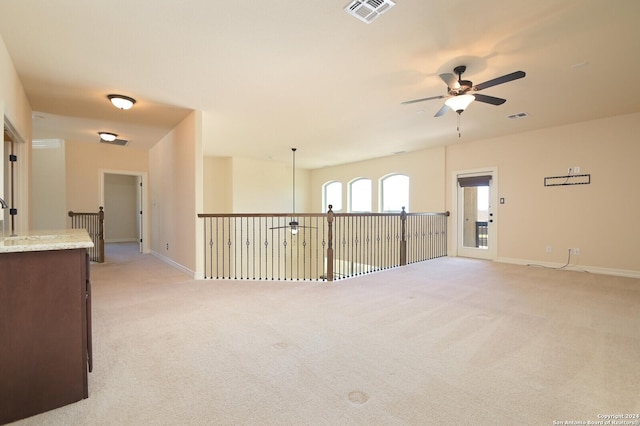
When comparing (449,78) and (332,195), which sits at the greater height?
(449,78)

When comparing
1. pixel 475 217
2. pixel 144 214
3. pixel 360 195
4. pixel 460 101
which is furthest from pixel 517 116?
pixel 144 214

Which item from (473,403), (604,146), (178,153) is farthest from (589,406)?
(178,153)

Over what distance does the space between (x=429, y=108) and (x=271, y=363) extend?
13.3 feet

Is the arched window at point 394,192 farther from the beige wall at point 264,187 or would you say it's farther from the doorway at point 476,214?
the beige wall at point 264,187

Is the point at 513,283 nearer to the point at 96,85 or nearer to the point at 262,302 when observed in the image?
the point at 262,302

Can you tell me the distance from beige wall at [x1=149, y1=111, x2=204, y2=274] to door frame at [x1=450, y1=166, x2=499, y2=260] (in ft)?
18.1

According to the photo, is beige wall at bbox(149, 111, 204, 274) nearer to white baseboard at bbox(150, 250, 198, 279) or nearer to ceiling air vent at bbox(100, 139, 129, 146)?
white baseboard at bbox(150, 250, 198, 279)

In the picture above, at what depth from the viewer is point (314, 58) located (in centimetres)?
299

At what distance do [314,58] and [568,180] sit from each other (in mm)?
5145

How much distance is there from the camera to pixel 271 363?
2.08 meters

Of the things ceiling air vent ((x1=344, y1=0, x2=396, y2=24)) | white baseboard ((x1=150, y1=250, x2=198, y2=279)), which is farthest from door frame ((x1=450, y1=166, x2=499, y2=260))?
white baseboard ((x1=150, y1=250, x2=198, y2=279))

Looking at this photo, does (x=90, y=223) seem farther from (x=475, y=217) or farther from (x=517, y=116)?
(x=517, y=116)

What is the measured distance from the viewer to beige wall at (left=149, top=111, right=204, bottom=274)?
4672mm

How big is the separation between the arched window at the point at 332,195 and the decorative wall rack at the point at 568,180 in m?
5.82
